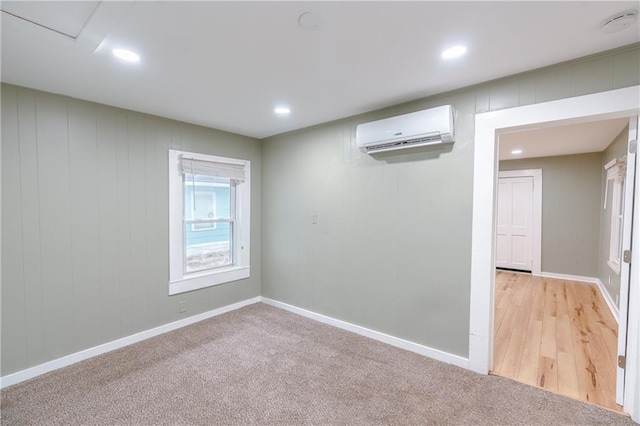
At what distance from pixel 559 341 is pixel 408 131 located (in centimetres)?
274

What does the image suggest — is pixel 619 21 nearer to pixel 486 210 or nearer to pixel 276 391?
pixel 486 210

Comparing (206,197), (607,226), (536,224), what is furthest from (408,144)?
(536,224)

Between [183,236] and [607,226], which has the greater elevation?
[607,226]

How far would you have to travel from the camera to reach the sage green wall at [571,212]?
204 inches

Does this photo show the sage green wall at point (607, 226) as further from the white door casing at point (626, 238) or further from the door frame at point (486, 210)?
the door frame at point (486, 210)

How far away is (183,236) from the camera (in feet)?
11.2

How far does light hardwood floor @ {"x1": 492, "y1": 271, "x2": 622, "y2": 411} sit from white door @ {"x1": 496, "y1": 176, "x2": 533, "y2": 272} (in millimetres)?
1243

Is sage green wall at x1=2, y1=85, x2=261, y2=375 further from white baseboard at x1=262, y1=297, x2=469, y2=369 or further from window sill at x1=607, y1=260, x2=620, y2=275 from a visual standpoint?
window sill at x1=607, y1=260, x2=620, y2=275

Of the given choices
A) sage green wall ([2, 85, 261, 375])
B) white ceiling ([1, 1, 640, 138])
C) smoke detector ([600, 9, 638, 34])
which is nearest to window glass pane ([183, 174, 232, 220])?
sage green wall ([2, 85, 261, 375])

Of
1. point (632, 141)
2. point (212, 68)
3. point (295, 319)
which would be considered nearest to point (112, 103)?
point (212, 68)

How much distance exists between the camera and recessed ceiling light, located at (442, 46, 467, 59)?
5.92 ft

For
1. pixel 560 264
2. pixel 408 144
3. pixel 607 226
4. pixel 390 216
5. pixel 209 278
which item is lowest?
pixel 560 264

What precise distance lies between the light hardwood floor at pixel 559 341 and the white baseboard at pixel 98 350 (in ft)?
10.4

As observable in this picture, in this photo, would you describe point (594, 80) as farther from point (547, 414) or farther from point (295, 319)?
point (295, 319)
